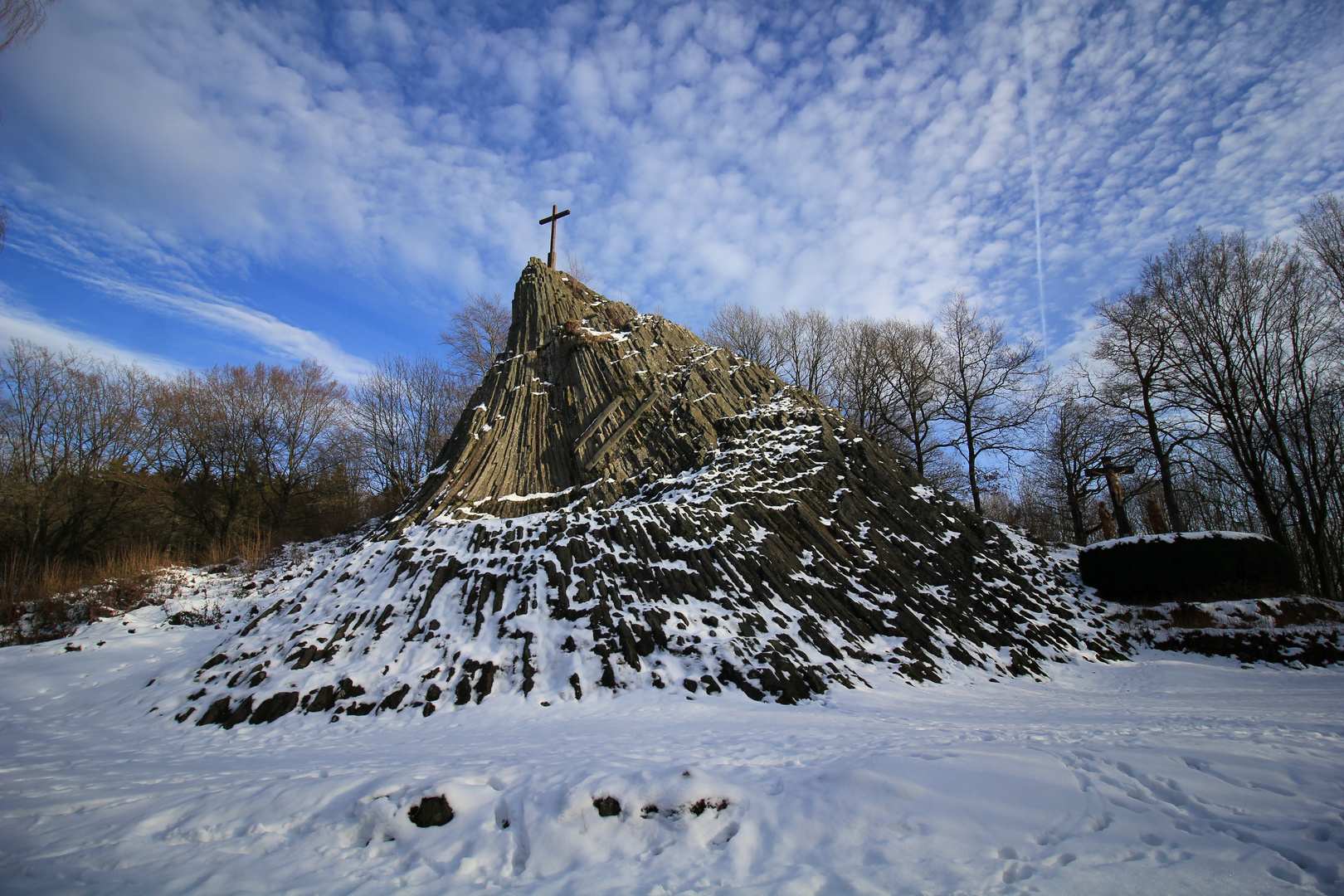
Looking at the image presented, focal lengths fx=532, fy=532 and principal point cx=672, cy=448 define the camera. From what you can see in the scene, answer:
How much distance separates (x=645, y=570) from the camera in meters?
9.09

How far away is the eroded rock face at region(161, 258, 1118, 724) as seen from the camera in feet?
24.5

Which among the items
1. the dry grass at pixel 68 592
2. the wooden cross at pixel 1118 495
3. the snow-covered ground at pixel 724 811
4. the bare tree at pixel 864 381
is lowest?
the snow-covered ground at pixel 724 811

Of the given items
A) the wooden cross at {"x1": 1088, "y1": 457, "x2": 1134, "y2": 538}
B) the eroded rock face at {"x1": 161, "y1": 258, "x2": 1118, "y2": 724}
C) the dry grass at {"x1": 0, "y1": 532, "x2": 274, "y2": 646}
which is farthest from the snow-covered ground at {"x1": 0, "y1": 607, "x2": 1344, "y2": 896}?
the wooden cross at {"x1": 1088, "y1": 457, "x2": 1134, "y2": 538}

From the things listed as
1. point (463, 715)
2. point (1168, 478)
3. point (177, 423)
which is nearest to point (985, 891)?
point (463, 715)

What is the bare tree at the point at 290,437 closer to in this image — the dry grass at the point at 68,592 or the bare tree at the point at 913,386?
the dry grass at the point at 68,592

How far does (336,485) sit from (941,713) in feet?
87.8

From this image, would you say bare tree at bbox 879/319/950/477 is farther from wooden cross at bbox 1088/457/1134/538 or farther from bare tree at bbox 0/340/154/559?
bare tree at bbox 0/340/154/559

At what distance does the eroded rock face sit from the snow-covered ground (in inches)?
69.8

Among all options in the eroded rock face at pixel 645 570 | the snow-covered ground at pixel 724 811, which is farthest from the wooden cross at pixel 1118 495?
the snow-covered ground at pixel 724 811

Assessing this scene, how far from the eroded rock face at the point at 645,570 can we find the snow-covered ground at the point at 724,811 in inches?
69.8

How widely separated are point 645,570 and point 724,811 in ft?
19.0

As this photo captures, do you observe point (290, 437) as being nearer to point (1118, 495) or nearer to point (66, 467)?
point (66, 467)

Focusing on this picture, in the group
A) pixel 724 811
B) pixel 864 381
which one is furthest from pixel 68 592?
pixel 864 381

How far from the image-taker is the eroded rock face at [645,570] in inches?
294
